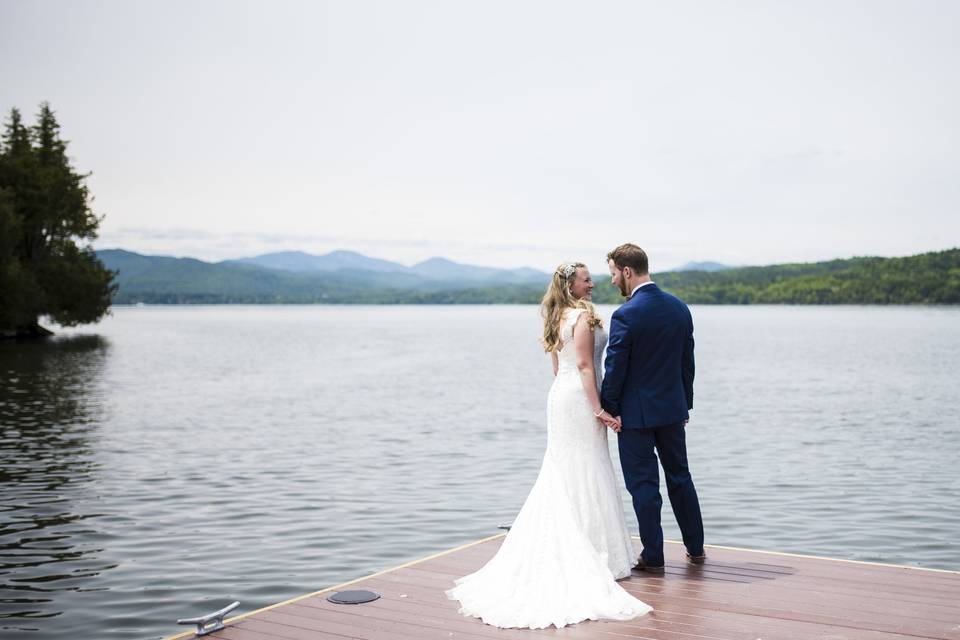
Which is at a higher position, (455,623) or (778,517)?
(455,623)

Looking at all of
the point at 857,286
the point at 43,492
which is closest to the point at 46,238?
the point at 43,492

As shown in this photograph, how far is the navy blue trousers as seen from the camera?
7.28 meters

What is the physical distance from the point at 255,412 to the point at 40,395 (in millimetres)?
7440

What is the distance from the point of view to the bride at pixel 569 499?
6.67 m

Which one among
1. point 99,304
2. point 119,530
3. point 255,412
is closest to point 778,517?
point 119,530

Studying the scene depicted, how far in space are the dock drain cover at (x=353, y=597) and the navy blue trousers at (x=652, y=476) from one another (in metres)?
2.13

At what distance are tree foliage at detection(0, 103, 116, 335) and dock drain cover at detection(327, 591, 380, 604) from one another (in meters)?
55.7

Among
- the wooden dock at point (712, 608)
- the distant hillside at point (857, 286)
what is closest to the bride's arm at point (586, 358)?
the wooden dock at point (712, 608)

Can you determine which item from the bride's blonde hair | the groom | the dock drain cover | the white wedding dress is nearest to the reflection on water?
the dock drain cover

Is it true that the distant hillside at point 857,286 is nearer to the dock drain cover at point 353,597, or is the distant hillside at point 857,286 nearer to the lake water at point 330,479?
the lake water at point 330,479

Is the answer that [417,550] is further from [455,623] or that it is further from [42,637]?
[455,623]

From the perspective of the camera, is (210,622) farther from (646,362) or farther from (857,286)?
(857,286)

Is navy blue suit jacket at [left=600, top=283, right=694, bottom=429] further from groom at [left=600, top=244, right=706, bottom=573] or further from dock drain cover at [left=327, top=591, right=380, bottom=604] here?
dock drain cover at [left=327, top=591, right=380, bottom=604]

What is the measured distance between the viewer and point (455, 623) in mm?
6246
